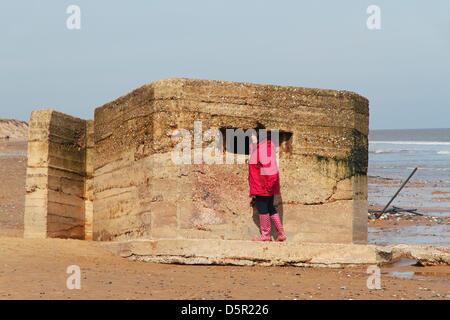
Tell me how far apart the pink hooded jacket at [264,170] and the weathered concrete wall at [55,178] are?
3089 millimetres

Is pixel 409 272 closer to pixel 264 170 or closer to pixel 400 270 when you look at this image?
pixel 400 270

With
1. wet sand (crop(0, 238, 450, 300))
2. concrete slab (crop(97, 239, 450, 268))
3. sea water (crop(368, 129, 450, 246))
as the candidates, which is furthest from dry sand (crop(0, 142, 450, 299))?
sea water (crop(368, 129, 450, 246))

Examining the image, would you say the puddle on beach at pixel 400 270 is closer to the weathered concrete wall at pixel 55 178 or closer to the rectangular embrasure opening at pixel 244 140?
the rectangular embrasure opening at pixel 244 140

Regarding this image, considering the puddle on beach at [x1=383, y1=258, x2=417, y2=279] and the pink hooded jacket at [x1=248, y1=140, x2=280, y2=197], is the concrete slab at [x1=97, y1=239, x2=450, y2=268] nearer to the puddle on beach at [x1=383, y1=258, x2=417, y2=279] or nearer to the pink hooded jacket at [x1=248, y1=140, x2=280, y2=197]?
the puddle on beach at [x1=383, y1=258, x2=417, y2=279]

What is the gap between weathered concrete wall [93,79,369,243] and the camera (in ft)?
26.1

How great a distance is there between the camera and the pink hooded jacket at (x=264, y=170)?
311 inches

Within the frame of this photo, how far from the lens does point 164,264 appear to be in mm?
7637

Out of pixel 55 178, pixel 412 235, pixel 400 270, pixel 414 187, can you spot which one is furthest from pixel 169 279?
pixel 414 187

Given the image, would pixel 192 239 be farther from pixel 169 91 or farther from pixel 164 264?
pixel 169 91

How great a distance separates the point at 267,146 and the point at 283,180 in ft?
1.95

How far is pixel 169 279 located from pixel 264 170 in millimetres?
2060

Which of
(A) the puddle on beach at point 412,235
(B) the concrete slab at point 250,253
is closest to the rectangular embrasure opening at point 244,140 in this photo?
(B) the concrete slab at point 250,253

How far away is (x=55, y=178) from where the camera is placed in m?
9.32
